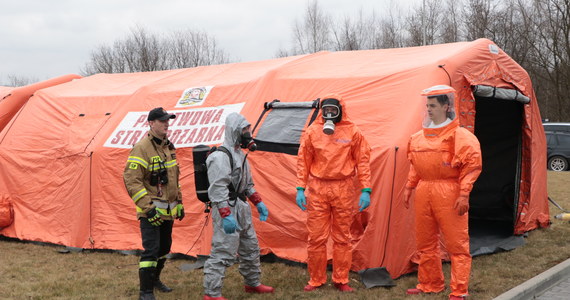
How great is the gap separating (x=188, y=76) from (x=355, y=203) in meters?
4.34

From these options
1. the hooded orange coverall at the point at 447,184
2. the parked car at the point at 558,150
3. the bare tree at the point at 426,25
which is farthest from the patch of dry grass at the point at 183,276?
the bare tree at the point at 426,25

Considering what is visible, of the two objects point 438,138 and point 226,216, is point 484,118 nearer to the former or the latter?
point 438,138

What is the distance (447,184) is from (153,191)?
9.04 ft

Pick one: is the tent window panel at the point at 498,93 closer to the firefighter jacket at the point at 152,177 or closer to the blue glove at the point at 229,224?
the blue glove at the point at 229,224

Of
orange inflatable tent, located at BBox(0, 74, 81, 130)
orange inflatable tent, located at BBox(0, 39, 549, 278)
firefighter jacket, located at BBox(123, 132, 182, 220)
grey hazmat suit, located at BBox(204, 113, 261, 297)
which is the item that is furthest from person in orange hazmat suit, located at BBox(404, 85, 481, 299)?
orange inflatable tent, located at BBox(0, 74, 81, 130)

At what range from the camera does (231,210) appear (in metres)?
5.10

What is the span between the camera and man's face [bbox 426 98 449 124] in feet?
16.2

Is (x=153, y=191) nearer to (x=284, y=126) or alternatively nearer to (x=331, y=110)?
(x=331, y=110)

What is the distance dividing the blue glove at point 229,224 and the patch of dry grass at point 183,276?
87 centimetres

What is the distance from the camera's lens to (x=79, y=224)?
313 inches

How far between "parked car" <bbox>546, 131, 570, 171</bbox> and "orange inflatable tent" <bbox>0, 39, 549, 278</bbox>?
10.3 meters

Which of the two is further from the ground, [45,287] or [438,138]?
[438,138]

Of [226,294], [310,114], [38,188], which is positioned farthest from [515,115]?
[38,188]

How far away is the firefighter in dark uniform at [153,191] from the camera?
5.05 meters
